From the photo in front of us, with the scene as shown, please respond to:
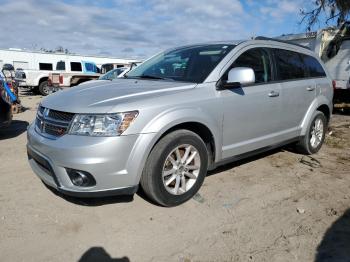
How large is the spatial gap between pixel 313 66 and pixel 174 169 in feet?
11.3

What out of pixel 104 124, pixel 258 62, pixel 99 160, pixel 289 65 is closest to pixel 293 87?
pixel 289 65

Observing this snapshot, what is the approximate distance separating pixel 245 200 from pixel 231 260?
1.23 m

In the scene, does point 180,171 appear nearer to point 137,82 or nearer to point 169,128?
point 169,128

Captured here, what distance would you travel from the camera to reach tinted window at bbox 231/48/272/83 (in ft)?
14.1

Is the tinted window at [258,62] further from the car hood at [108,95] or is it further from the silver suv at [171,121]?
the car hood at [108,95]

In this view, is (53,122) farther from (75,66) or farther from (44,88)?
(75,66)

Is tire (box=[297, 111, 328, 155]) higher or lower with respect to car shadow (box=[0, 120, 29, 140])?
higher

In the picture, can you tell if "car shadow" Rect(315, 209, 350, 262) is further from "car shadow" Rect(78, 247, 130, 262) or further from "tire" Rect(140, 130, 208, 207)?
"car shadow" Rect(78, 247, 130, 262)

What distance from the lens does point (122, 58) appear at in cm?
3506

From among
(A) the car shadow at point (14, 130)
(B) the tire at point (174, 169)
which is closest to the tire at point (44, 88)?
(A) the car shadow at point (14, 130)

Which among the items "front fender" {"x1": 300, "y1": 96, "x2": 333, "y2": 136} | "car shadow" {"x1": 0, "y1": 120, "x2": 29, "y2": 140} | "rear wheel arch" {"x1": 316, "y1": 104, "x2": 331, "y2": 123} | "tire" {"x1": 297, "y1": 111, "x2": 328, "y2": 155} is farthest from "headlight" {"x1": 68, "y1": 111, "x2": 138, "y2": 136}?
"car shadow" {"x1": 0, "y1": 120, "x2": 29, "y2": 140}

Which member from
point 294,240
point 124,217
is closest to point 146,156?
point 124,217

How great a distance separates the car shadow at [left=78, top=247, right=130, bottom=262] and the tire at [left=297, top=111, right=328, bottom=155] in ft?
12.4

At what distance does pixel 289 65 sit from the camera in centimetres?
510
